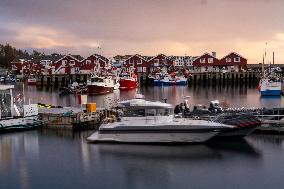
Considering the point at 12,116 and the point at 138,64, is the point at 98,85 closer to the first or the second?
the point at 138,64

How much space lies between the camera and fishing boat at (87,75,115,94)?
65.2 m

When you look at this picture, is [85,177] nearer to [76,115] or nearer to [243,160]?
[243,160]

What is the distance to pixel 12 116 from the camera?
92.3ft

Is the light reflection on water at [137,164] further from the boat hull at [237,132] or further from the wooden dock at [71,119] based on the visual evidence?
the wooden dock at [71,119]

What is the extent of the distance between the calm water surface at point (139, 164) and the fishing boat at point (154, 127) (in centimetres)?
46

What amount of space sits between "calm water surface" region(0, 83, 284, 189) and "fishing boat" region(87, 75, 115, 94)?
39.5 metres

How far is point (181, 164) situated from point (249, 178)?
327 cm

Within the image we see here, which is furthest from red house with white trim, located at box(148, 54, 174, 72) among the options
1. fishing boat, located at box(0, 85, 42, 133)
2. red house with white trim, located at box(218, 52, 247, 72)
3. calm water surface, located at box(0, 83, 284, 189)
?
calm water surface, located at box(0, 83, 284, 189)

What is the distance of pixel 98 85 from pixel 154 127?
1701 inches

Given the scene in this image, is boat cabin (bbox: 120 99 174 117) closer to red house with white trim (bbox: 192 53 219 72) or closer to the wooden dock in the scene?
the wooden dock

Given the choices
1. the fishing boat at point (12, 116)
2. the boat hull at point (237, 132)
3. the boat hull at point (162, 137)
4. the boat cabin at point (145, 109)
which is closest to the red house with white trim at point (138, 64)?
the fishing boat at point (12, 116)

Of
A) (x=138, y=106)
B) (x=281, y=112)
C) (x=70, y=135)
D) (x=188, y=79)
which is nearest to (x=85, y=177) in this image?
(x=138, y=106)

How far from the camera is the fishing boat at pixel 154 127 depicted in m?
23.0

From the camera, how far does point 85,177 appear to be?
18422 mm
